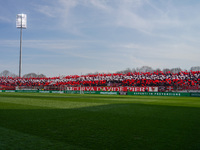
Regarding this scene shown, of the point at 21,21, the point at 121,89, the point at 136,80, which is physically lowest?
the point at 121,89

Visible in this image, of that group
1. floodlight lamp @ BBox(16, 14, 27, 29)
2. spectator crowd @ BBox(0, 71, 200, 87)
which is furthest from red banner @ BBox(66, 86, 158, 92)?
floodlight lamp @ BBox(16, 14, 27, 29)

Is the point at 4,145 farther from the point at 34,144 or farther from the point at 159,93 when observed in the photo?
the point at 159,93

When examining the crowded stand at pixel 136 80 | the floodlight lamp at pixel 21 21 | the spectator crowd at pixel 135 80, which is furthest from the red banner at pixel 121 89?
the floodlight lamp at pixel 21 21

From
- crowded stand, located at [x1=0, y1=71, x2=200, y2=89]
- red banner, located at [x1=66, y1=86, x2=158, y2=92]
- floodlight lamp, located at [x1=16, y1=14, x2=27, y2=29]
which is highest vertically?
floodlight lamp, located at [x1=16, y1=14, x2=27, y2=29]

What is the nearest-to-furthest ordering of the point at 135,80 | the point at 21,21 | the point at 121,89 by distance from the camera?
1. the point at 121,89
2. the point at 135,80
3. the point at 21,21

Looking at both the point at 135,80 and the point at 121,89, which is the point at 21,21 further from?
the point at 135,80

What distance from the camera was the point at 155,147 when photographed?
4691 millimetres

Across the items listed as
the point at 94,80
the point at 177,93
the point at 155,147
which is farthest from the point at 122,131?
the point at 94,80

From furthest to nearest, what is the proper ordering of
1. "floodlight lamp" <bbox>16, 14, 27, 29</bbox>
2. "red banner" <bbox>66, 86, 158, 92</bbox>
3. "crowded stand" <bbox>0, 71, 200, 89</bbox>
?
"floodlight lamp" <bbox>16, 14, 27, 29</bbox> → "red banner" <bbox>66, 86, 158, 92</bbox> → "crowded stand" <bbox>0, 71, 200, 89</bbox>

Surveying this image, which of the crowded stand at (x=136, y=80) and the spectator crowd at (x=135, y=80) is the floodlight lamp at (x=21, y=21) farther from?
the crowded stand at (x=136, y=80)

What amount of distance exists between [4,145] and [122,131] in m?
3.35

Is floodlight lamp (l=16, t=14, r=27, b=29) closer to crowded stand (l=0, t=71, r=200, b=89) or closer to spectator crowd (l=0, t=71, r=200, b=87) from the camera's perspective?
spectator crowd (l=0, t=71, r=200, b=87)

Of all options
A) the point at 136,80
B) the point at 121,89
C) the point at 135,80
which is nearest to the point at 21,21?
the point at 121,89

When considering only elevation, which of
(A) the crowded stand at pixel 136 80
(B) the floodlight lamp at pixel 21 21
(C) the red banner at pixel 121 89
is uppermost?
(B) the floodlight lamp at pixel 21 21
